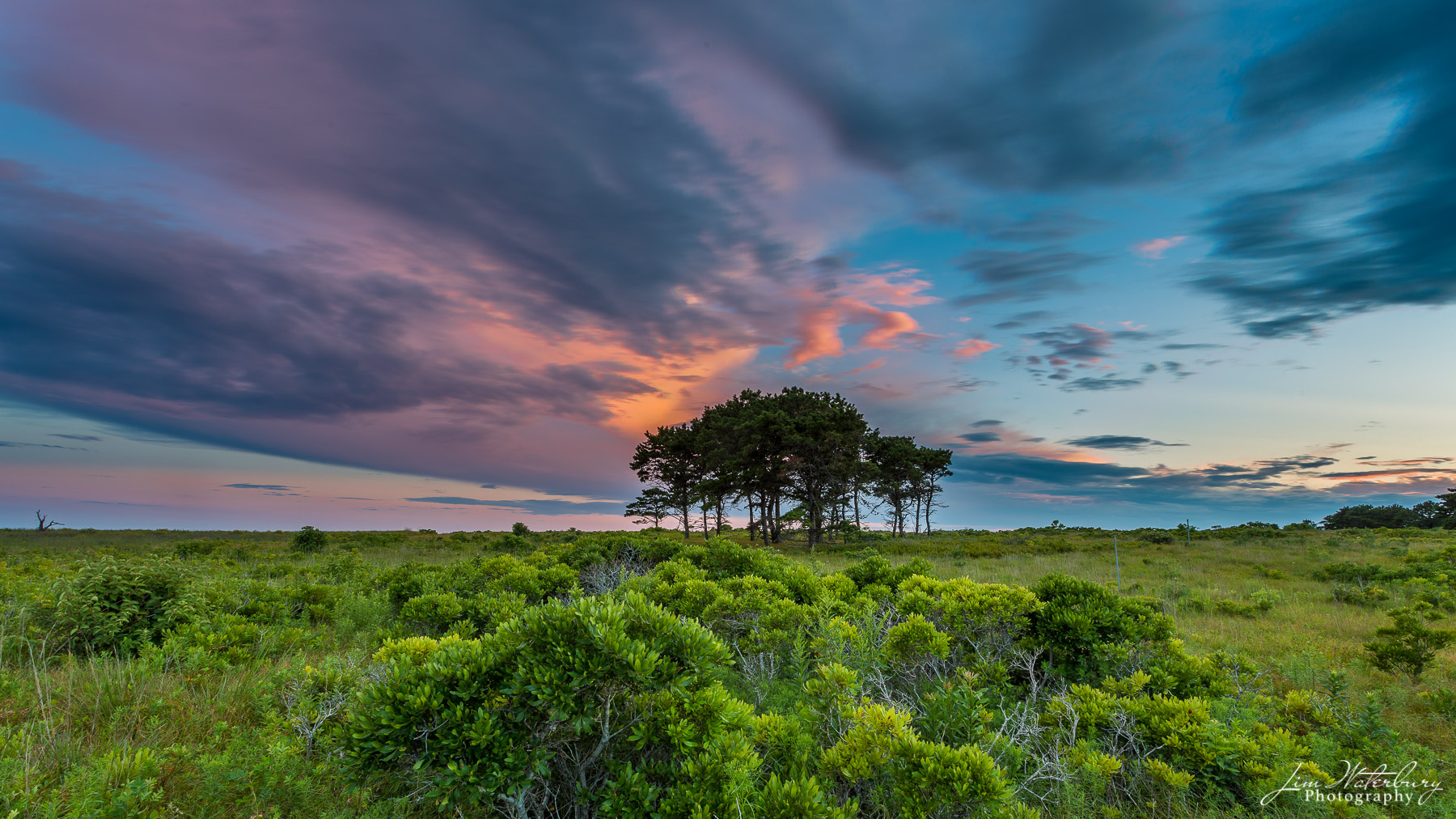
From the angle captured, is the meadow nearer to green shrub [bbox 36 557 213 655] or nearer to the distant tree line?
green shrub [bbox 36 557 213 655]

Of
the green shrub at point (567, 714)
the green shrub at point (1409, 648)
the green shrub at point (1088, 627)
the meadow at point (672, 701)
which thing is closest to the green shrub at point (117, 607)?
the meadow at point (672, 701)

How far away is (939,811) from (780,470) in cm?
3281

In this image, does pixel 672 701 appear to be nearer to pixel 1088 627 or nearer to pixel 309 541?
pixel 1088 627

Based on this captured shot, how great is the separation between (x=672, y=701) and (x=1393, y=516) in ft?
292

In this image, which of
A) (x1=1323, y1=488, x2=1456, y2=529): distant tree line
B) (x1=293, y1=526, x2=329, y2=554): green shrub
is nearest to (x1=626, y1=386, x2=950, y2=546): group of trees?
(x1=293, y1=526, x2=329, y2=554): green shrub

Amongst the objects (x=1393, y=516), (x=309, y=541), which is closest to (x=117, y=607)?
(x=309, y=541)

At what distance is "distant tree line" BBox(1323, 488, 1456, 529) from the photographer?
47750mm

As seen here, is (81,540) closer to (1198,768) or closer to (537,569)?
(537,569)

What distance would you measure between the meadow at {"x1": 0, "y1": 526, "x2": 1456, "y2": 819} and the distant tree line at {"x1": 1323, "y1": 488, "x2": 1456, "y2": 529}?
59.6 meters

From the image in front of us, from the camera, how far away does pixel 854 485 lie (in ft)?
116

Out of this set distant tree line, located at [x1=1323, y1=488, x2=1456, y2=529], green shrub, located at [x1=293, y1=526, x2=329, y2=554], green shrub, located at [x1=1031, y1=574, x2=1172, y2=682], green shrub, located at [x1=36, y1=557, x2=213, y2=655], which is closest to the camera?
green shrub, located at [x1=1031, y1=574, x2=1172, y2=682]

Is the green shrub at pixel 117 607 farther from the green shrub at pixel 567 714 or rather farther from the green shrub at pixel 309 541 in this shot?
the green shrub at pixel 309 541

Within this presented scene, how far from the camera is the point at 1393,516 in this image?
5838 centimetres

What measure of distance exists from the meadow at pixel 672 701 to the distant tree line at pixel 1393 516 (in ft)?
195
